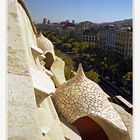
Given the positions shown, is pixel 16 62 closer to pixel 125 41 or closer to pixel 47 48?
pixel 125 41

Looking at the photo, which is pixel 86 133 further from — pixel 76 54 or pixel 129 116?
pixel 76 54

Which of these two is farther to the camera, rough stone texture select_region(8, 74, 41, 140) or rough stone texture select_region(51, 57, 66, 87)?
rough stone texture select_region(51, 57, 66, 87)

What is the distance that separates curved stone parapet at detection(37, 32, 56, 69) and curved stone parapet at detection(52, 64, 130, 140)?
0.57m

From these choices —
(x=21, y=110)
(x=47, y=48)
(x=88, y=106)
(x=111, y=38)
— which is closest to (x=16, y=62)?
(x=21, y=110)

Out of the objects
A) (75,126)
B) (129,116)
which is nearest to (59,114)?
(75,126)

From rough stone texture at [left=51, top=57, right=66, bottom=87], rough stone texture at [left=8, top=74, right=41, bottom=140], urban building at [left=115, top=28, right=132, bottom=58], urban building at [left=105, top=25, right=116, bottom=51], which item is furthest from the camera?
rough stone texture at [left=51, top=57, right=66, bottom=87]

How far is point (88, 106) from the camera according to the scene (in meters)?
1.32

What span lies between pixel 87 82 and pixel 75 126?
0.20m

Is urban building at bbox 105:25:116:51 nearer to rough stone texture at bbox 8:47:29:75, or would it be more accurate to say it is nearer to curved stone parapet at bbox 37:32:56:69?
curved stone parapet at bbox 37:32:56:69

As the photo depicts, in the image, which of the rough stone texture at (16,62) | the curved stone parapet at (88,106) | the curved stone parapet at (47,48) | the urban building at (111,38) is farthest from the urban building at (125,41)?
the curved stone parapet at (47,48)

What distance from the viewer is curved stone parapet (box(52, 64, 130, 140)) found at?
1.31 m

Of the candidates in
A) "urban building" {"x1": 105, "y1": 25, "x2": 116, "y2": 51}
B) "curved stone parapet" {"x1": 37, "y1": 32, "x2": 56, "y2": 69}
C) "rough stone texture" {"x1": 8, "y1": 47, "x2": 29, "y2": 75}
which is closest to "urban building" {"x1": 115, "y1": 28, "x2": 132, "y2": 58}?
"urban building" {"x1": 105, "y1": 25, "x2": 116, "y2": 51}

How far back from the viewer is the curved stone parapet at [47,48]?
1944 mm

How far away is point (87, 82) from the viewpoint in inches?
56.0
